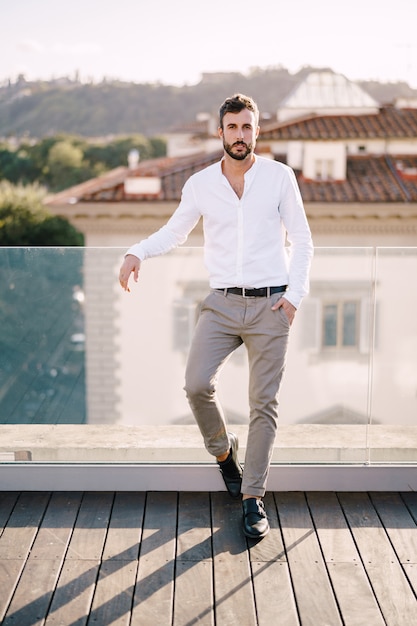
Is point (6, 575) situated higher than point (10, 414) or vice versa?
point (10, 414)

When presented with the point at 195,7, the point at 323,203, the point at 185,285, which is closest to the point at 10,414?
the point at 185,285

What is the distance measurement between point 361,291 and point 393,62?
59955 mm

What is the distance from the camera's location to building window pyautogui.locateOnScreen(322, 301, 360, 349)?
314 cm

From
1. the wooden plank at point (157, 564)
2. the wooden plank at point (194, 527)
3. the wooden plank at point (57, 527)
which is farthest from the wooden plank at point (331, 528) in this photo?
the wooden plank at point (57, 527)

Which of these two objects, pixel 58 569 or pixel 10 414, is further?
pixel 10 414

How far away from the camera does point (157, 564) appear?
2.39 meters

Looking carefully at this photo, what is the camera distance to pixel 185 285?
3.31m

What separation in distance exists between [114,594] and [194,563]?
11.4 inches

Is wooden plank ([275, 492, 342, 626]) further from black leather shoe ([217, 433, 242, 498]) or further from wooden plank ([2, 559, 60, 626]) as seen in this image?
wooden plank ([2, 559, 60, 626])

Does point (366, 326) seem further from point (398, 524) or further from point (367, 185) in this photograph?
point (367, 185)

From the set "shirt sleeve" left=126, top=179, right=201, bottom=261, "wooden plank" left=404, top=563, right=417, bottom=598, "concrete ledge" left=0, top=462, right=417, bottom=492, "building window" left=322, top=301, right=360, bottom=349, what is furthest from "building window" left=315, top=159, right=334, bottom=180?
"wooden plank" left=404, top=563, right=417, bottom=598

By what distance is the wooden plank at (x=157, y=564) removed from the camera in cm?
213

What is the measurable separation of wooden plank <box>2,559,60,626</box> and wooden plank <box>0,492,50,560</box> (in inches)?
3.5

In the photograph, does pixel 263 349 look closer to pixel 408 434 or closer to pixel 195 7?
pixel 408 434
